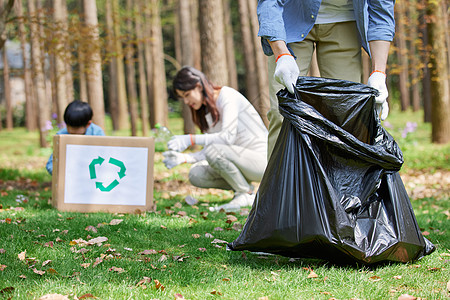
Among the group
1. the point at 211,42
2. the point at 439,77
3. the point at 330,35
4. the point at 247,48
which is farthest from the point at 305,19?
the point at 247,48

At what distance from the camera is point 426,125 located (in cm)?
1574

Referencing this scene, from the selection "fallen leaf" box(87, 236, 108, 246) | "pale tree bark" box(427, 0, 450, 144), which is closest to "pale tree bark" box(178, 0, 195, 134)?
"pale tree bark" box(427, 0, 450, 144)

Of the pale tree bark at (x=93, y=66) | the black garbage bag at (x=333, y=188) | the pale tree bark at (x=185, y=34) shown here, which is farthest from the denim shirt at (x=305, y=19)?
the pale tree bark at (x=185, y=34)

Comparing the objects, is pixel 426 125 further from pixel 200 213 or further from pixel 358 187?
pixel 358 187

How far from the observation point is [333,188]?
7.74 feet

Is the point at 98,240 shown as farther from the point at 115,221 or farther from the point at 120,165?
the point at 120,165

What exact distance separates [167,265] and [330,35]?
1.56 m

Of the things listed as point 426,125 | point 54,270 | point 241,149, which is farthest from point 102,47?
point 426,125

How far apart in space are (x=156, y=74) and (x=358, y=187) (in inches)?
479

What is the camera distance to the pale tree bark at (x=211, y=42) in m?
7.72

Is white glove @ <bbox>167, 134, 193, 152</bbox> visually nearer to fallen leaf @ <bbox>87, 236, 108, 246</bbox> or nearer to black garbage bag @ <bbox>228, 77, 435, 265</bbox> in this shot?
fallen leaf @ <bbox>87, 236, 108, 246</bbox>

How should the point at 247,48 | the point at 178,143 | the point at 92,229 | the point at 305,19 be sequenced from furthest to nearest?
the point at 247,48 → the point at 178,143 → the point at 92,229 → the point at 305,19

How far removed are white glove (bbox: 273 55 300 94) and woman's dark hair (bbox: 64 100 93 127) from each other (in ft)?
7.84

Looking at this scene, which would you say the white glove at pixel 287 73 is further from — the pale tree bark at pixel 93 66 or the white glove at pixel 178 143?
the pale tree bark at pixel 93 66
